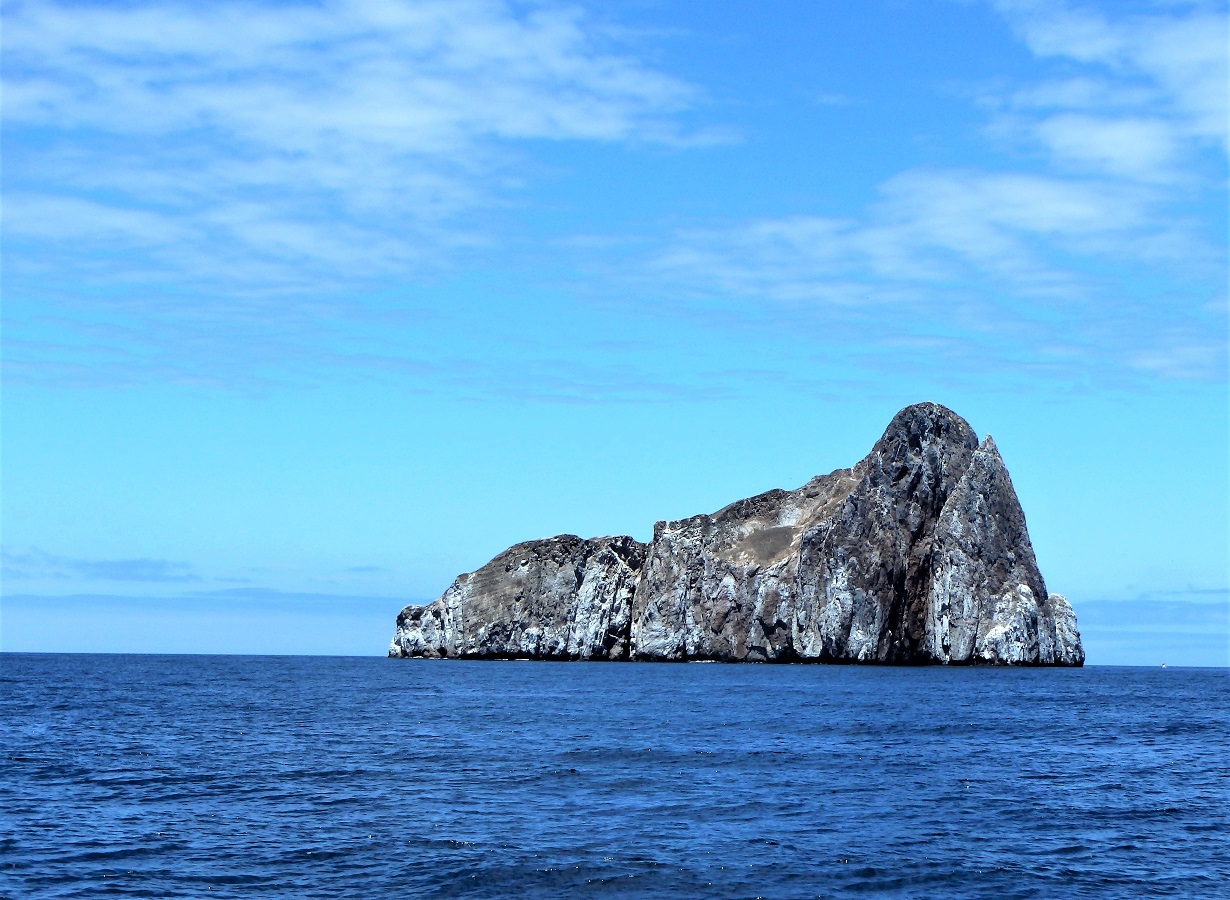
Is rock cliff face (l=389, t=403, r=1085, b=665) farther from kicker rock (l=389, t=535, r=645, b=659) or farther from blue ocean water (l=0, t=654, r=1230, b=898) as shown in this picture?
blue ocean water (l=0, t=654, r=1230, b=898)

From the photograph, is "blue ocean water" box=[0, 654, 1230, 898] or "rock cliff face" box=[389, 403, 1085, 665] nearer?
"blue ocean water" box=[0, 654, 1230, 898]

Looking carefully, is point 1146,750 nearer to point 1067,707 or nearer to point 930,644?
point 1067,707

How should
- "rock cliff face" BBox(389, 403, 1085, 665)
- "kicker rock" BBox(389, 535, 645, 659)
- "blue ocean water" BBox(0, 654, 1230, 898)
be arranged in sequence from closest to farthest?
"blue ocean water" BBox(0, 654, 1230, 898) < "rock cliff face" BBox(389, 403, 1085, 665) < "kicker rock" BBox(389, 535, 645, 659)

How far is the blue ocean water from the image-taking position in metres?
29.4

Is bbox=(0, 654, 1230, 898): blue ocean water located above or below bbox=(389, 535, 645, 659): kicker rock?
below

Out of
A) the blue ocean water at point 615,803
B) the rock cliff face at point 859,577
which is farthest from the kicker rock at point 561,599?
the blue ocean water at point 615,803

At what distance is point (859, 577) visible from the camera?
15600 centimetres

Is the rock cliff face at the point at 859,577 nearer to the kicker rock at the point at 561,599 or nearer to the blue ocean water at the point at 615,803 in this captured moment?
the kicker rock at the point at 561,599

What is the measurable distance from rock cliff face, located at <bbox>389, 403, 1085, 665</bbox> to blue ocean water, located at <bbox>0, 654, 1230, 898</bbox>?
72.3 m

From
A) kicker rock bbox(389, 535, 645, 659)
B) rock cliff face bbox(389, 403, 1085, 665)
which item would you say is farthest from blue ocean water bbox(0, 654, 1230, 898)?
kicker rock bbox(389, 535, 645, 659)

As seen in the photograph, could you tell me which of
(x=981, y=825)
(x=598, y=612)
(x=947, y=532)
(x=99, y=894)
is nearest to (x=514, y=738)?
(x=981, y=825)

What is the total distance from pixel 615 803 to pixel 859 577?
12086cm

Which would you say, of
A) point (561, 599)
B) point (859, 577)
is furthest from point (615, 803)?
point (561, 599)

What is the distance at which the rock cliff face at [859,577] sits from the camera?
151625mm
